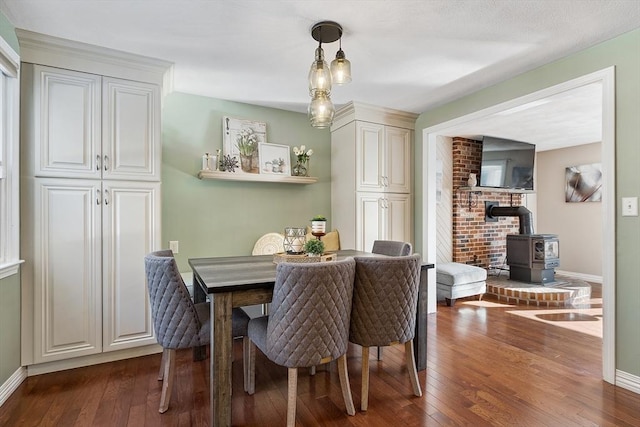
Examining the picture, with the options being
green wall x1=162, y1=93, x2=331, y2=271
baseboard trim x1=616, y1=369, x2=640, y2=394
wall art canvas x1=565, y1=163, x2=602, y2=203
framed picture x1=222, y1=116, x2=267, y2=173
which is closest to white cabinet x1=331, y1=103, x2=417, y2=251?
green wall x1=162, y1=93, x2=331, y2=271

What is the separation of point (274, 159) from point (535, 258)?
3.97 metres

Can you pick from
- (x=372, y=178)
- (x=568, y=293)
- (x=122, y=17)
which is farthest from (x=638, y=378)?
(x=122, y=17)

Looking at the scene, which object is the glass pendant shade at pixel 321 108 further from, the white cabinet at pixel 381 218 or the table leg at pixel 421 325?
the white cabinet at pixel 381 218

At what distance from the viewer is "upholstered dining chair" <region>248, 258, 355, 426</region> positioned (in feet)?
5.21

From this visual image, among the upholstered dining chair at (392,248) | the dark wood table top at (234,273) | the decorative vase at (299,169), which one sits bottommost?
the dark wood table top at (234,273)

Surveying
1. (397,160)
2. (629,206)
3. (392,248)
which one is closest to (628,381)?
(629,206)

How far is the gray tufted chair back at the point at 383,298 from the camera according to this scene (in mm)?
1823

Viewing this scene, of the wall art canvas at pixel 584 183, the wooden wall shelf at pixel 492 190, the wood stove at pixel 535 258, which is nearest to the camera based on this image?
the wood stove at pixel 535 258

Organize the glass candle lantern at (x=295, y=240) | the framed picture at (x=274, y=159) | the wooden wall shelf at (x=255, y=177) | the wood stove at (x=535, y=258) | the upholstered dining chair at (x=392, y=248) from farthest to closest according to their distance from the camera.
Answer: the wood stove at (x=535, y=258) < the framed picture at (x=274, y=159) < the wooden wall shelf at (x=255, y=177) < the upholstered dining chair at (x=392, y=248) < the glass candle lantern at (x=295, y=240)

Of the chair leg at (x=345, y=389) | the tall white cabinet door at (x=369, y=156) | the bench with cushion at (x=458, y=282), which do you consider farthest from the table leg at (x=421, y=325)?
the bench with cushion at (x=458, y=282)

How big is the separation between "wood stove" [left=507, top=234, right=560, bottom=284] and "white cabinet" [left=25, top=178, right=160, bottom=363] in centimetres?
486

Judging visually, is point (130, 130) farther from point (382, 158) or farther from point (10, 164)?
point (382, 158)

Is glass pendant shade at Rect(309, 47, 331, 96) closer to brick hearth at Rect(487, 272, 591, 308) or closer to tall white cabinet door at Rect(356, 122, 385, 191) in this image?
tall white cabinet door at Rect(356, 122, 385, 191)

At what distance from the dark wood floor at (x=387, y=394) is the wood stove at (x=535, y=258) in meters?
2.05
